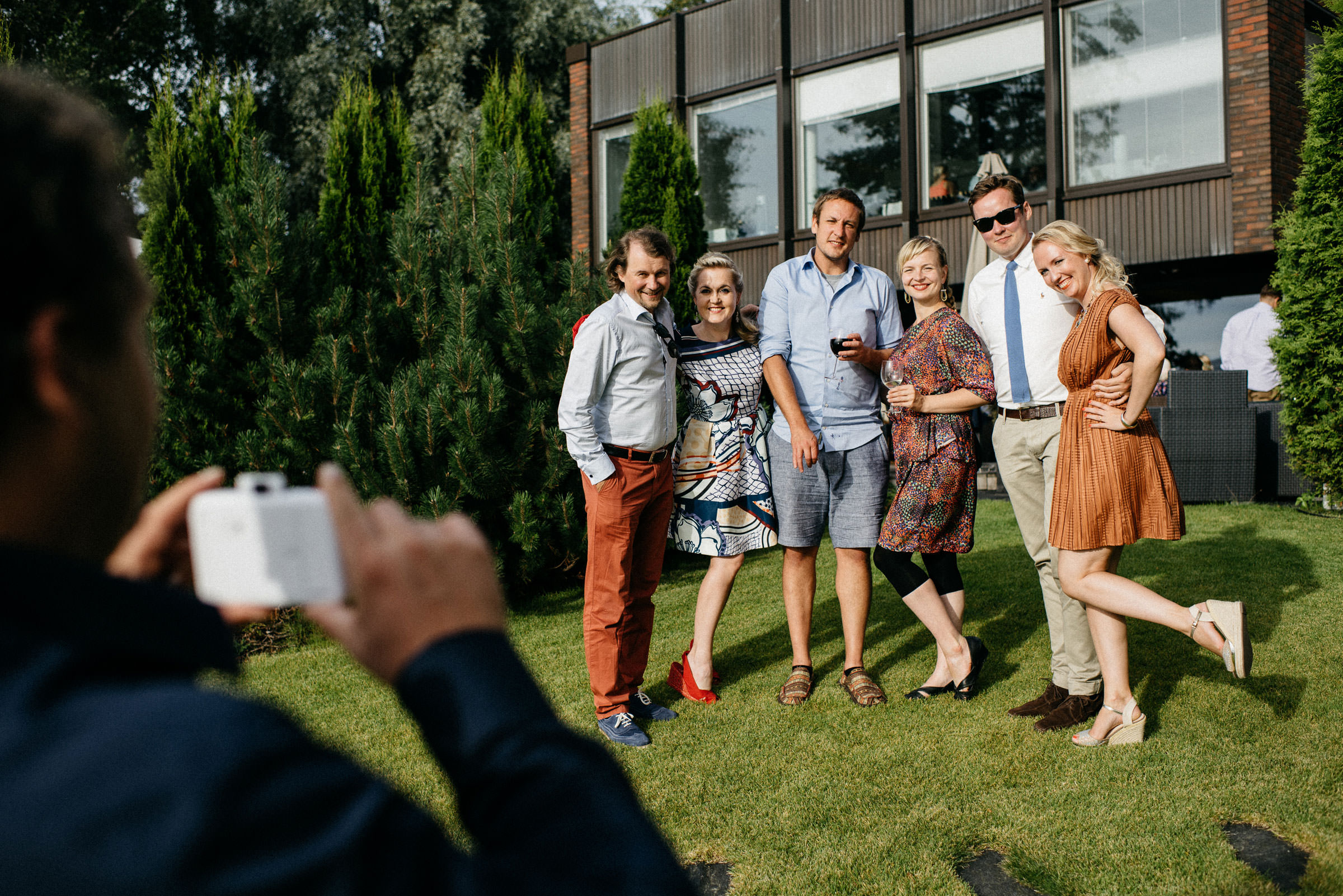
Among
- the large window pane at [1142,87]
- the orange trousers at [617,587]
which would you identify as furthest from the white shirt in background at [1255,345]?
the orange trousers at [617,587]

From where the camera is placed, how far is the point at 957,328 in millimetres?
4535

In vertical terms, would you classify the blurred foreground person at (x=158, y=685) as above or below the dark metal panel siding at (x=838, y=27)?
below

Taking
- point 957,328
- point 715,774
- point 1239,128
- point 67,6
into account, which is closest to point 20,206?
point 715,774

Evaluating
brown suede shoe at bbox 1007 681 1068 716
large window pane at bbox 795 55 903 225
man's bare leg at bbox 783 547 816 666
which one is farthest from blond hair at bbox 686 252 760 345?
large window pane at bbox 795 55 903 225

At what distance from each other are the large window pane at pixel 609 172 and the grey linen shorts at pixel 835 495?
39.2 feet

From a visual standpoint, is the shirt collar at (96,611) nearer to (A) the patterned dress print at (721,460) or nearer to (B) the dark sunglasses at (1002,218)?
(A) the patterned dress print at (721,460)

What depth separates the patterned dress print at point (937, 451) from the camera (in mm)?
4527

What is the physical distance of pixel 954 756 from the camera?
12.3ft

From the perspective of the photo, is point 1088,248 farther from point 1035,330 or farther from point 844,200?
point 844,200

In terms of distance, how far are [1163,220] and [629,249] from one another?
376 inches

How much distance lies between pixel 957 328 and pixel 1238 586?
295cm

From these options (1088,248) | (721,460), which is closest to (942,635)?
(721,460)

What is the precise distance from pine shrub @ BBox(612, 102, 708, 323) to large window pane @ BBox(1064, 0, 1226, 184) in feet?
19.6

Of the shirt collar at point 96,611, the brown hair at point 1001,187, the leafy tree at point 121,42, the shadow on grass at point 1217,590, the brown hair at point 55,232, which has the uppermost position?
the leafy tree at point 121,42
